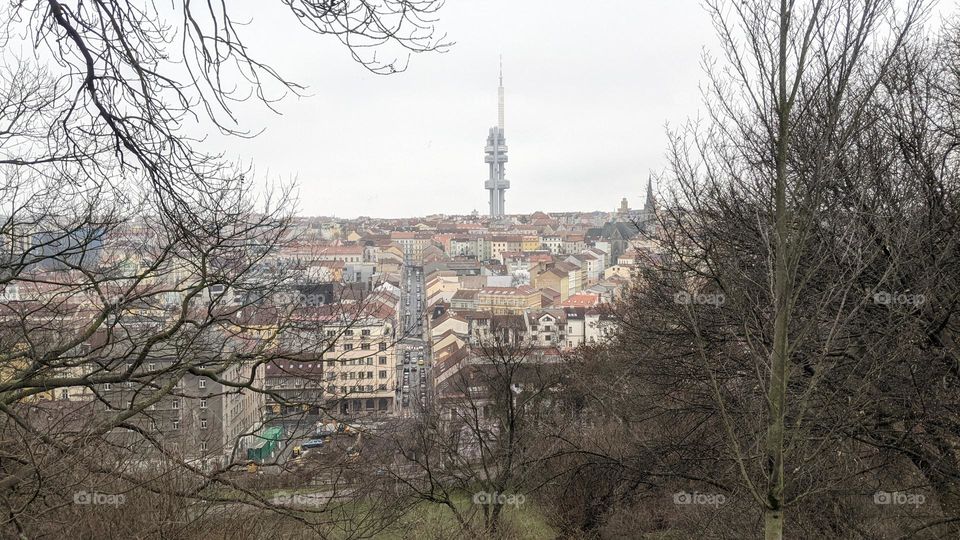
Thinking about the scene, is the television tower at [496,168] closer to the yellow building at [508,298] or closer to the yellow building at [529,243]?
the yellow building at [529,243]

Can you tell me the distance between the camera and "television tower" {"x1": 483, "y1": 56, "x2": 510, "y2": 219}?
14525 cm

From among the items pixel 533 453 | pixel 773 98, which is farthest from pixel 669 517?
pixel 773 98

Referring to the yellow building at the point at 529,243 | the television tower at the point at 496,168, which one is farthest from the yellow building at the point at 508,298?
the television tower at the point at 496,168

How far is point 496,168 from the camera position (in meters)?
147

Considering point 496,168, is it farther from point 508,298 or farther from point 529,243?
point 508,298

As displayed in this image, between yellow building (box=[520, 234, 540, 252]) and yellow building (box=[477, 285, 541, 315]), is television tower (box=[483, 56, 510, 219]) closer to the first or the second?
yellow building (box=[520, 234, 540, 252])

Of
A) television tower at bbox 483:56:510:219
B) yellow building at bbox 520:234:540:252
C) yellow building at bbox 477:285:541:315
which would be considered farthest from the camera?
television tower at bbox 483:56:510:219

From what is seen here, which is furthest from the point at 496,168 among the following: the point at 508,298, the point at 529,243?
the point at 508,298

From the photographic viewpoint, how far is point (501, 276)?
64750 millimetres

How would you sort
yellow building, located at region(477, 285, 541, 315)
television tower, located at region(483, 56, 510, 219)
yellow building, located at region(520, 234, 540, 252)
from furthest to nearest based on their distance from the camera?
television tower, located at region(483, 56, 510, 219) < yellow building, located at region(520, 234, 540, 252) < yellow building, located at region(477, 285, 541, 315)

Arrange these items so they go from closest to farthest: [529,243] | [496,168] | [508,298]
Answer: [508,298] < [529,243] < [496,168]

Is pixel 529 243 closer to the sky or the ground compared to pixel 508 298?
closer to the sky

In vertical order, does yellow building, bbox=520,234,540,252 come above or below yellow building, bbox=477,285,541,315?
above

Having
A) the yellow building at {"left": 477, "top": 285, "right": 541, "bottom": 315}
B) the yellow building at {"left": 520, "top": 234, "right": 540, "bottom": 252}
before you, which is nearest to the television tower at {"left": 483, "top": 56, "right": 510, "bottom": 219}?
the yellow building at {"left": 520, "top": 234, "right": 540, "bottom": 252}
